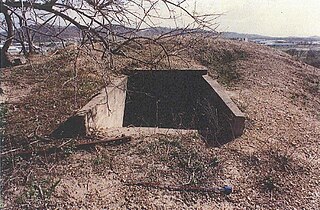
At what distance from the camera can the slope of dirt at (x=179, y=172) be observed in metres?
3.21

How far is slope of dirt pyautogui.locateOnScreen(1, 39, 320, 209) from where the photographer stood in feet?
10.5

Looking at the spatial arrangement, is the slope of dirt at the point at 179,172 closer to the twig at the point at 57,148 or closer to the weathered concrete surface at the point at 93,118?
the twig at the point at 57,148

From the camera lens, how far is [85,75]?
21.4 feet

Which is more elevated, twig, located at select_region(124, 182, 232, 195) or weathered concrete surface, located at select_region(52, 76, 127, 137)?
weathered concrete surface, located at select_region(52, 76, 127, 137)

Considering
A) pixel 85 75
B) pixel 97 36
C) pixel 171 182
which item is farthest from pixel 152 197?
pixel 85 75

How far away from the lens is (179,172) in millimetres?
3660

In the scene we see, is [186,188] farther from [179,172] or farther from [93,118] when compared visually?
[93,118]

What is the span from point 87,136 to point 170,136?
1.13 m

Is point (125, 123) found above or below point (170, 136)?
below

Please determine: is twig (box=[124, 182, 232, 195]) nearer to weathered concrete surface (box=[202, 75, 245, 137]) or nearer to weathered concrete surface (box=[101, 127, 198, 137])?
weathered concrete surface (box=[101, 127, 198, 137])

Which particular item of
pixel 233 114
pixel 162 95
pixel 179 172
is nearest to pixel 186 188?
pixel 179 172

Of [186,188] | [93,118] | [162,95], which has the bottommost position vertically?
[186,188]

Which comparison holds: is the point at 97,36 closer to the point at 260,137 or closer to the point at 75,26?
the point at 75,26

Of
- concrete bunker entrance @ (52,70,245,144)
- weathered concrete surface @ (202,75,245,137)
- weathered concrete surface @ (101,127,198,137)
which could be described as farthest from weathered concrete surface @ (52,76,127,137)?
weathered concrete surface @ (202,75,245,137)
